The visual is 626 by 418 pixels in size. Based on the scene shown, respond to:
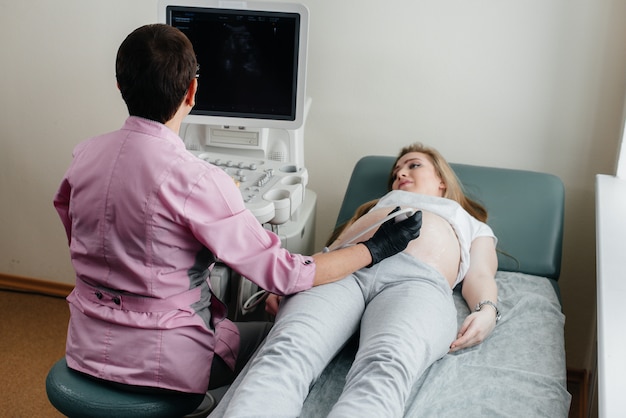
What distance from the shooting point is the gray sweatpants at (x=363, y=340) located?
131cm

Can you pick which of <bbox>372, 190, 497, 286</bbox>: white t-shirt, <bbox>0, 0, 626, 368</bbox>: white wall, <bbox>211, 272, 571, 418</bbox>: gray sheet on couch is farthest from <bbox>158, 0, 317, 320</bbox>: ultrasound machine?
<bbox>211, 272, 571, 418</bbox>: gray sheet on couch

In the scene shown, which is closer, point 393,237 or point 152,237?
point 152,237

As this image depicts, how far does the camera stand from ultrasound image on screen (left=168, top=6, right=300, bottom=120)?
201cm

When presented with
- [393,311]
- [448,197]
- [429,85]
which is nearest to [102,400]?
[393,311]

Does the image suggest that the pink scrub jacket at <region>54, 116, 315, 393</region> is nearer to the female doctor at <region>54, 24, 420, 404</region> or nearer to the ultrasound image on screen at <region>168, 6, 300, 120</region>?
the female doctor at <region>54, 24, 420, 404</region>

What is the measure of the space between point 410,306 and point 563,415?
382 mm

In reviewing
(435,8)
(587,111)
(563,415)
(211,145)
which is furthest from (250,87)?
(563,415)

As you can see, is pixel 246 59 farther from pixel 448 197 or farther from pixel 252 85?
pixel 448 197

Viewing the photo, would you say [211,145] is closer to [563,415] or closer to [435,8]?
[435,8]

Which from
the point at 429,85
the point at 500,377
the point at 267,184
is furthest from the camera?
the point at 429,85

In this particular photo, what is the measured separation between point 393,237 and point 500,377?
39cm

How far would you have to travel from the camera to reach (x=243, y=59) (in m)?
2.05

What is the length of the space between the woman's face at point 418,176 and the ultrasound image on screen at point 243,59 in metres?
0.37

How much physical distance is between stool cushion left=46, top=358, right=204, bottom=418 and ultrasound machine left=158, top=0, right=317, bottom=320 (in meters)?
0.48
